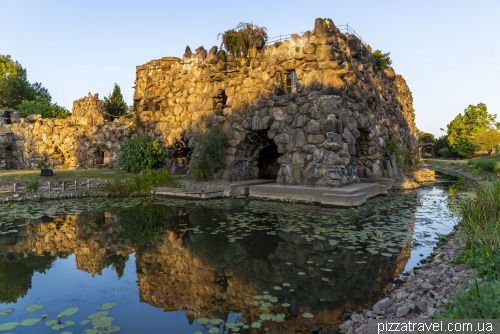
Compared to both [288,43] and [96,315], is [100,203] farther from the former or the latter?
[288,43]

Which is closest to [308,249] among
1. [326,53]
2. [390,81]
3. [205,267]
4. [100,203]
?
[205,267]

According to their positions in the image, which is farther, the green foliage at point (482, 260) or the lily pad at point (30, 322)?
the green foliage at point (482, 260)

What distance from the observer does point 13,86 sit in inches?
1444

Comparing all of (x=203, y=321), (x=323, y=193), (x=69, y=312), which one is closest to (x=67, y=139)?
(x=323, y=193)

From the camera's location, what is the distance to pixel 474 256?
4.45 metres

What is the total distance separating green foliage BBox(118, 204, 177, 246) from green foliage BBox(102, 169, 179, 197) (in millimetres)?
2338

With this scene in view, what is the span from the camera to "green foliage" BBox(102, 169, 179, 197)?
41.3ft

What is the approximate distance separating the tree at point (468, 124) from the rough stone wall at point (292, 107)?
46212 millimetres

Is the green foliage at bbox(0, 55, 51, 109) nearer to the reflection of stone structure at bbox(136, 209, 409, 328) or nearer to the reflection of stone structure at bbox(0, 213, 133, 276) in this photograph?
the reflection of stone structure at bbox(0, 213, 133, 276)

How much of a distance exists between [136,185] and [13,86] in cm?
3369

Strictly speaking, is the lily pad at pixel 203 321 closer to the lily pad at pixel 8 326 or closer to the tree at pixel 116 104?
the lily pad at pixel 8 326

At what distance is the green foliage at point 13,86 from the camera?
3544 centimetres

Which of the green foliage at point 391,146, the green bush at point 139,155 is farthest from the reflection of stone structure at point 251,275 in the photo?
the green foliage at point 391,146

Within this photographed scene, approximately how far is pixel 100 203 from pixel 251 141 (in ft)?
21.2
